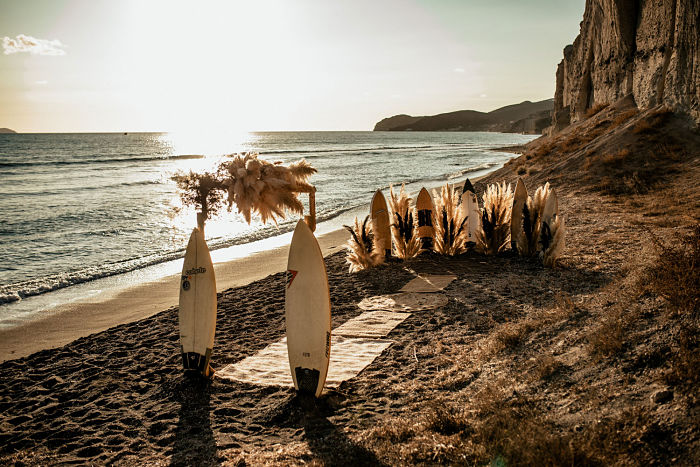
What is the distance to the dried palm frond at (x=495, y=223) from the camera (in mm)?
10430

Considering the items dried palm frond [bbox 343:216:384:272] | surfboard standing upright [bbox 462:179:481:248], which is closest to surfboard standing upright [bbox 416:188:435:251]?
surfboard standing upright [bbox 462:179:481:248]

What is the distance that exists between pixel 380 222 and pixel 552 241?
372 cm

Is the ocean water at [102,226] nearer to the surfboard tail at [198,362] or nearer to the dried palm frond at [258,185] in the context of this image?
the dried palm frond at [258,185]

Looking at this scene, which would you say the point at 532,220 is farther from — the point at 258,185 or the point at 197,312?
the point at 197,312

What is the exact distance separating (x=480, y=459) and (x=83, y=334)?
7.11m

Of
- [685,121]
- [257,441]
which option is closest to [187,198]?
[257,441]

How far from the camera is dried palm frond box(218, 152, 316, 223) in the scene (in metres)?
5.28

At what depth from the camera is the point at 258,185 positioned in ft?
17.2

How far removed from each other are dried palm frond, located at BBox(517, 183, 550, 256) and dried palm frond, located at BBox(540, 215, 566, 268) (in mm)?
628

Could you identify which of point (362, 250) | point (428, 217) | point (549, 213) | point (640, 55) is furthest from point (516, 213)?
point (640, 55)

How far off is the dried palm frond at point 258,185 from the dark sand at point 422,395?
80.6 inches

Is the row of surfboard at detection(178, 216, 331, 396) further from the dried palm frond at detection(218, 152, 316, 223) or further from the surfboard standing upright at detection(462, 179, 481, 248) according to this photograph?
the surfboard standing upright at detection(462, 179, 481, 248)

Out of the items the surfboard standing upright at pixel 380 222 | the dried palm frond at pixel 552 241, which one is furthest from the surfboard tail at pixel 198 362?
the dried palm frond at pixel 552 241

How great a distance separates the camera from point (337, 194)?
27078mm
